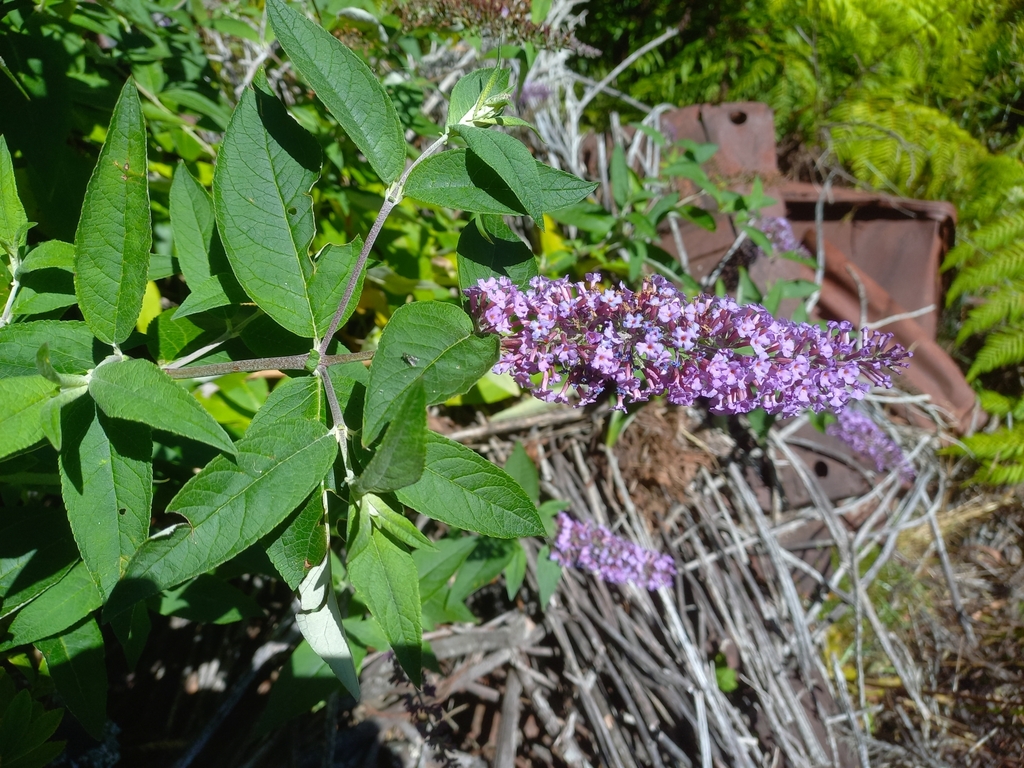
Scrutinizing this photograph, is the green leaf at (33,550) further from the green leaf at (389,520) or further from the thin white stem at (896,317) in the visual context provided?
the thin white stem at (896,317)

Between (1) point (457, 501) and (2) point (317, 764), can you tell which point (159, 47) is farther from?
(2) point (317, 764)

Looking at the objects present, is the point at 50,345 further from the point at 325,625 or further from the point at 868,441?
the point at 868,441

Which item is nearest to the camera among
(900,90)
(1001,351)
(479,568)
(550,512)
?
(479,568)

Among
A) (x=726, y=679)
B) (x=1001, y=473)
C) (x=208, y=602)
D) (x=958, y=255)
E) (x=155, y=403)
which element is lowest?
(x=1001, y=473)

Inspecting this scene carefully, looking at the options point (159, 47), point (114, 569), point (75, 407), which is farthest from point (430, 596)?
point (159, 47)

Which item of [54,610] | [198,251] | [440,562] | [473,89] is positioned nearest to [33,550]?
[54,610]

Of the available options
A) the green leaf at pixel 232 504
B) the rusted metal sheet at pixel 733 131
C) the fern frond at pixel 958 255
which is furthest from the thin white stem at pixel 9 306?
the fern frond at pixel 958 255

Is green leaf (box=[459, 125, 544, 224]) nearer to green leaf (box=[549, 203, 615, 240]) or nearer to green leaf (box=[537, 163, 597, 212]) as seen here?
green leaf (box=[537, 163, 597, 212])
